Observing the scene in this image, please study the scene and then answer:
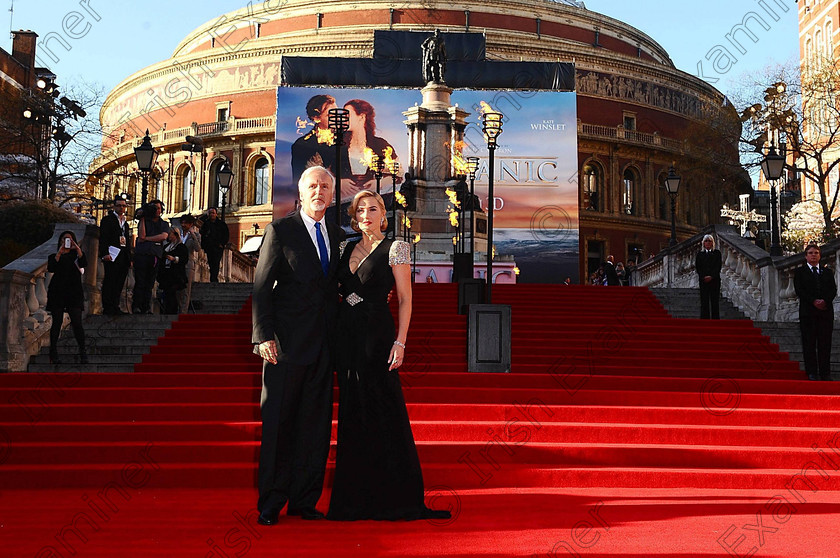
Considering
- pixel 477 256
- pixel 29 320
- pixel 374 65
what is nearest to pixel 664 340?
pixel 29 320

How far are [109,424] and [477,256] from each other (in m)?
21.6

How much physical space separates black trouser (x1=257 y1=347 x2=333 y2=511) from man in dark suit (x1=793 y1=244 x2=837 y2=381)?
282 inches

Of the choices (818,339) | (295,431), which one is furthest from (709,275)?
(295,431)

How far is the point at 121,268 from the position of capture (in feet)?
40.5

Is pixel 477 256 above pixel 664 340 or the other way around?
above

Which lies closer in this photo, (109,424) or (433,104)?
(109,424)

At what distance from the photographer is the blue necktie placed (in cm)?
510

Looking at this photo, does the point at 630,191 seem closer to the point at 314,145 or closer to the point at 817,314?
the point at 314,145

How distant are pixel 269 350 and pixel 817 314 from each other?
7558 mm

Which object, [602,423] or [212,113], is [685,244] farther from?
[212,113]

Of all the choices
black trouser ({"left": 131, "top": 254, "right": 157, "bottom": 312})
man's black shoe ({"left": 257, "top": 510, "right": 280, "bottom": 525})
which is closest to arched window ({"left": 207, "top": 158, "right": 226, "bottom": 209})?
black trouser ({"left": 131, "top": 254, "right": 157, "bottom": 312})

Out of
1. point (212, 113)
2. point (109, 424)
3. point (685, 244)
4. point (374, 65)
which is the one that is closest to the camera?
point (109, 424)

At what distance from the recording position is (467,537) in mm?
4578

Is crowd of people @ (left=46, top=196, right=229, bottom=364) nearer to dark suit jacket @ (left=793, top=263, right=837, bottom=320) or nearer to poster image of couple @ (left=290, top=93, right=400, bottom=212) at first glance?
dark suit jacket @ (left=793, top=263, right=837, bottom=320)
